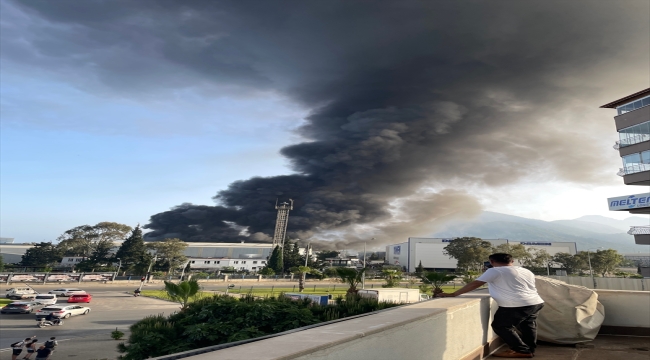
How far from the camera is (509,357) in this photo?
3957 mm

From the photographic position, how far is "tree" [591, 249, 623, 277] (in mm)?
59438

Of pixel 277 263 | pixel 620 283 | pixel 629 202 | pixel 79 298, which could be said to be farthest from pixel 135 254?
pixel 629 202

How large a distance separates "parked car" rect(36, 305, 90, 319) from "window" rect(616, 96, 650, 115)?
196 ft

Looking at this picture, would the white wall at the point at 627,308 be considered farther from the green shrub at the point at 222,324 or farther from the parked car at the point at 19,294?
the parked car at the point at 19,294

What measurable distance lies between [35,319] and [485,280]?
Result: 3310cm

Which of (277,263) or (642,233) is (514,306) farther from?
(277,263)

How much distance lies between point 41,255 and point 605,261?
352 feet

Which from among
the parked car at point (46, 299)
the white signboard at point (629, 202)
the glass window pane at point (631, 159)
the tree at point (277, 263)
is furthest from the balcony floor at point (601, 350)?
the tree at point (277, 263)

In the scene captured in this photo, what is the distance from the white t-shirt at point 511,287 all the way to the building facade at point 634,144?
140ft

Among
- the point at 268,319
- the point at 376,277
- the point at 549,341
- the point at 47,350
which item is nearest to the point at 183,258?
the point at 376,277

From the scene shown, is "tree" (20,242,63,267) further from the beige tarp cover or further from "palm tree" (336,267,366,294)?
the beige tarp cover

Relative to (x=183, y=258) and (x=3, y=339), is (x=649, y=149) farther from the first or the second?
(x=183, y=258)

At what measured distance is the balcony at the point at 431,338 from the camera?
1.88m

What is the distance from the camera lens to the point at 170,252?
64.4 m
